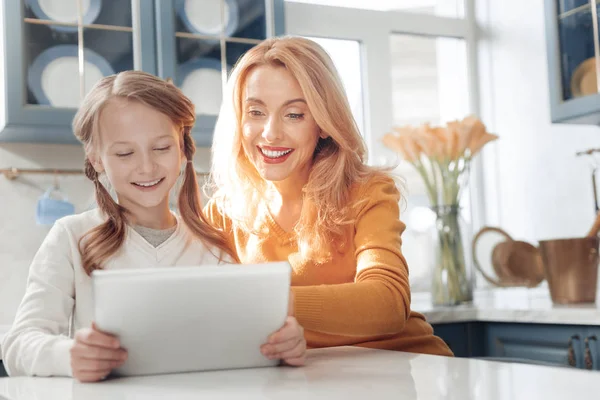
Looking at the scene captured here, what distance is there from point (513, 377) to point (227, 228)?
0.98 m

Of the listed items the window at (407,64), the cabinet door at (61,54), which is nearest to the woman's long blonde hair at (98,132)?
the cabinet door at (61,54)

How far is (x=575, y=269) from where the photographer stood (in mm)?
2314

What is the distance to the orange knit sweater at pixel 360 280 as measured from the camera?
1228mm

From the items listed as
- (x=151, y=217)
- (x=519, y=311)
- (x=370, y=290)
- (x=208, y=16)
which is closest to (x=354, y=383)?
(x=370, y=290)

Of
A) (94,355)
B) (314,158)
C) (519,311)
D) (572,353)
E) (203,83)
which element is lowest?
(572,353)

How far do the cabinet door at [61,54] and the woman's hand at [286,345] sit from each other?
1.44 m

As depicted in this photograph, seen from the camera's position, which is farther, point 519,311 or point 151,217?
point 519,311

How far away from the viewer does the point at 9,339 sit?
3.79 feet

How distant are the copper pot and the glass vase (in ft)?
1.15

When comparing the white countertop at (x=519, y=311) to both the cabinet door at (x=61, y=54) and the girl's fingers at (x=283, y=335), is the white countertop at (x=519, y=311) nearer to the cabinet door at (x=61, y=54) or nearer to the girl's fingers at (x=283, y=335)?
the cabinet door at (x=61, y=54)

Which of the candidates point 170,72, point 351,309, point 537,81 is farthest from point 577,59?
point 351,309

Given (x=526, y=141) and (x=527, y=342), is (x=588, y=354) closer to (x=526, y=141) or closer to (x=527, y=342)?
(x=527, y=342)

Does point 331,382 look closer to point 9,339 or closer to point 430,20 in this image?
point 9,339

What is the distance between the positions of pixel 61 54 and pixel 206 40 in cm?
46
